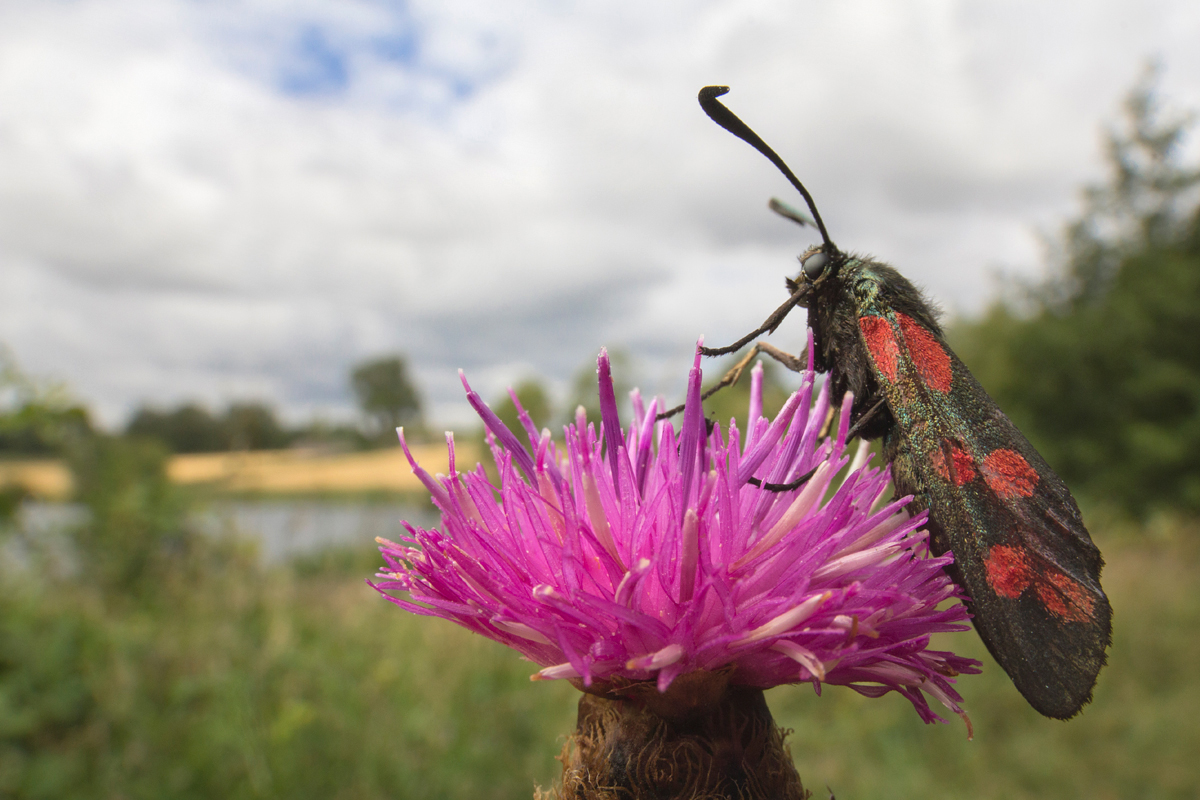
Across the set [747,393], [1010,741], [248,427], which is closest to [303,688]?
[248,427]

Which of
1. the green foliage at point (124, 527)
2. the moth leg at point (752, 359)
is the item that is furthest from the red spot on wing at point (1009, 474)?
the green foliage at point (124, 527)

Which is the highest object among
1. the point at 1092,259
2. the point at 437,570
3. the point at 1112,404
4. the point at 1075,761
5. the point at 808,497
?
the point at 1092,259

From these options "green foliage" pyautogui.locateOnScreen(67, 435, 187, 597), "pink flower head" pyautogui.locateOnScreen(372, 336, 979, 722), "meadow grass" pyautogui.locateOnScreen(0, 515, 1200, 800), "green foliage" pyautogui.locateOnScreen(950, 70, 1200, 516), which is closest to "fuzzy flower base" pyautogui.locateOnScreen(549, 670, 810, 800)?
"pink flower head" pyautogui.locateOnScreen(372, 336, 979, 722)

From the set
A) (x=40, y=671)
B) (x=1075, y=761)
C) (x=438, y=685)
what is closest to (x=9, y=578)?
(x=40, y=671)

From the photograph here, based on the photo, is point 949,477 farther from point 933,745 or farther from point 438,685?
point 933,745

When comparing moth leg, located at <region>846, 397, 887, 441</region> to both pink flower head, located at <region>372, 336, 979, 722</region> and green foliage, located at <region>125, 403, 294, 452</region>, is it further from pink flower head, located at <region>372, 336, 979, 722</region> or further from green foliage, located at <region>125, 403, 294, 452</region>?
green foliage, located at <region>125, 403, 294, 452</region>

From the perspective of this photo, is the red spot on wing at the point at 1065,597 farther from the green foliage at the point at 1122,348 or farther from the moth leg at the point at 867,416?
the green foliage at the point at 1122,348
